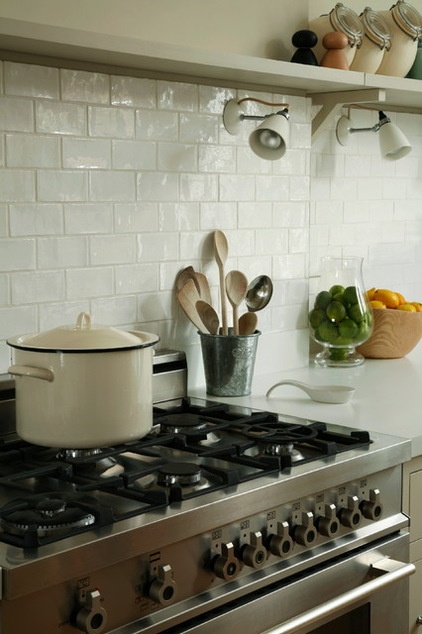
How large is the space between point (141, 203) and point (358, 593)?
1.19 metres

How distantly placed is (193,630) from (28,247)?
106cm

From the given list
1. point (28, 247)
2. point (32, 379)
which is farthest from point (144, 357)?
point (28, 247)

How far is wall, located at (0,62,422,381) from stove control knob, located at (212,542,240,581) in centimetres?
81

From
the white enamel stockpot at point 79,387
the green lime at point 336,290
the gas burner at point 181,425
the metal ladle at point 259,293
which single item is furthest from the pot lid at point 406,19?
the white enamel stockpot at point 79,387

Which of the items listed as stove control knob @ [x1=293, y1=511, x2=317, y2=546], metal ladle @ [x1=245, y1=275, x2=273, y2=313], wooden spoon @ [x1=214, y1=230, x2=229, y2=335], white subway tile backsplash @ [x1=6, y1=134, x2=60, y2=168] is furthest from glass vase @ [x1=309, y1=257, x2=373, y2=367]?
stove control knob @ [x1=293, y1=511, x2=317, y2=546]

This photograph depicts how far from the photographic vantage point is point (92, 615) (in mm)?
1536

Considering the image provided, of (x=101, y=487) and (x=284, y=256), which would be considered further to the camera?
(x=284, y=256)

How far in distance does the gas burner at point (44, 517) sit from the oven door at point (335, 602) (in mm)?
265

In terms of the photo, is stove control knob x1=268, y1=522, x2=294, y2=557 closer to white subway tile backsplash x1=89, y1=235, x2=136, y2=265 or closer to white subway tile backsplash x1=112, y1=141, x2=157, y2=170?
white subway tile backsplash x1=89, y1=235, x2=136, y2=265

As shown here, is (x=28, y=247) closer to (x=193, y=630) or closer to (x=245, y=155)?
(x=245, y=155)

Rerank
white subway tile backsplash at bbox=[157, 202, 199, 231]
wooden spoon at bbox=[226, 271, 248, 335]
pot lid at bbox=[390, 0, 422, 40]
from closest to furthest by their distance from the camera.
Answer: white subway tile backsplash at bbox=[157, 202, 199, 231] < wooden spoon at bbox=[226, 271, 248, 335] < pot lid at bbox=[390, 0, 422, 40]

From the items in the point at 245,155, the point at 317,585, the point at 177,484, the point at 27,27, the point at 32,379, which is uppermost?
the point at 27,27

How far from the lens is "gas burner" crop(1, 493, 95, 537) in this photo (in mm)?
1573

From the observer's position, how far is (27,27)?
6.57ft
